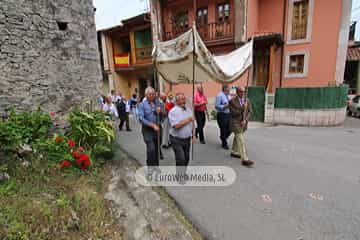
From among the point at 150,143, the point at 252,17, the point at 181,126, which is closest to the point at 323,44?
the point at 252,17

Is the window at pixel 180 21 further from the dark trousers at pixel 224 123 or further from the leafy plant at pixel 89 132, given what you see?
the leafy plant at pixel 89 132

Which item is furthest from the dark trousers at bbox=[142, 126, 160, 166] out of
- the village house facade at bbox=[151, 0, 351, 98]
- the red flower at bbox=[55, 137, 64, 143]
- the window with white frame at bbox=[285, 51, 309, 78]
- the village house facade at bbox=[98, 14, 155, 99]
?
the village house facade at bbox=[98, 14, 155, 99]

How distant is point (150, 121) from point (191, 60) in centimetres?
132

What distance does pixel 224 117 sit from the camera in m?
4.86

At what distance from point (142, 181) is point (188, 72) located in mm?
2508

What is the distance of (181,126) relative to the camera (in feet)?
9.84

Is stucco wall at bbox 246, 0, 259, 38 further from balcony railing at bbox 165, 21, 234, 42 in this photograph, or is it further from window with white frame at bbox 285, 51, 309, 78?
window with white frame at bbox 285, 51, 309, 78

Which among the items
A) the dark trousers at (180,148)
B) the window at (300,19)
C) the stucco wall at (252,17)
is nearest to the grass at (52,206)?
the dark trousers at (180,148)

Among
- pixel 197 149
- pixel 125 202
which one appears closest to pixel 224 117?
pixel 197 149

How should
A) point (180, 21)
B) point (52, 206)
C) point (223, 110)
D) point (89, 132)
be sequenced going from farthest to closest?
point (180, 21) → point (223, 110) → point (89, 132) → point (52, 206)

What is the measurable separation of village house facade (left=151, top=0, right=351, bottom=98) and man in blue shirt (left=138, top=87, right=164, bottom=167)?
752 centimetres

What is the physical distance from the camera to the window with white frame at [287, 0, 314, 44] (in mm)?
9883

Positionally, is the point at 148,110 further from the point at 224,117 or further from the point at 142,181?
the point at 224,117

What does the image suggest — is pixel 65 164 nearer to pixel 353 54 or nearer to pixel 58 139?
pixel 58 139
